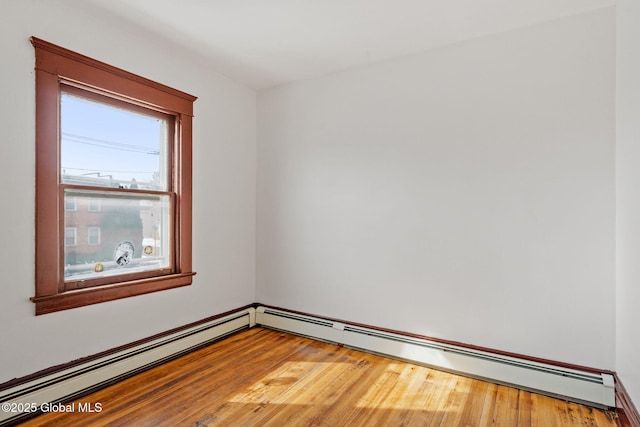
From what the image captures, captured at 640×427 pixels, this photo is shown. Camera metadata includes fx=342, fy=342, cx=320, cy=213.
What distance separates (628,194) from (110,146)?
11.9 feet

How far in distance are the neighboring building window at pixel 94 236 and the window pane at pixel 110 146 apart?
1.13ft

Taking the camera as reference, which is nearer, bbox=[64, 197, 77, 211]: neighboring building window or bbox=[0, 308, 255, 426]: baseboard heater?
bbox=[0, 308, 255, 426]: baseboard heater

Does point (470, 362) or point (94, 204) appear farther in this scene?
point (470, 362)

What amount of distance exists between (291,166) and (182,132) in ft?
3.87

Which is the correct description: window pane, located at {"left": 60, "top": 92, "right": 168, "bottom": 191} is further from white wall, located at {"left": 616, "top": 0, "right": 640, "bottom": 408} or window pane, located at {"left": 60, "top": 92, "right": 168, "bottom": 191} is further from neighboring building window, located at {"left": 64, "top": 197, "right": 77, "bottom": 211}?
white wall, located at {"left": 616, "top": 0, "right": 640, "bottom": 408}

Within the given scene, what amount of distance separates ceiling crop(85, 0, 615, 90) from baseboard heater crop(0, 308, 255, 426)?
A: 8.51 feet

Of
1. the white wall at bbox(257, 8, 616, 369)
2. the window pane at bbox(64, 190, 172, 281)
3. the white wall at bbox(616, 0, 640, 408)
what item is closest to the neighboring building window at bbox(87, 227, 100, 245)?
the window pane at bbox(64, 190, 172, 281)

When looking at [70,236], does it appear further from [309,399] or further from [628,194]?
[628,194]

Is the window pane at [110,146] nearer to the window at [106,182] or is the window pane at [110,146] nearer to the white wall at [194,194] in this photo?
the window at [106,182]

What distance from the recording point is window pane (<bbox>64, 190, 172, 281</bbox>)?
2.52m

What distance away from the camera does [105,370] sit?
255 cm

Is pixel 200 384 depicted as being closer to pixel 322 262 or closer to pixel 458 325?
pixel 322 262

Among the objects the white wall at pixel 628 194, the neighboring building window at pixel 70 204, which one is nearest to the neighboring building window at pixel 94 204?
the neighboring building window at pixel 70 204

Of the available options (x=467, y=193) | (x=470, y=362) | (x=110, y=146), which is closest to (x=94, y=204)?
(x=110, y=146)
